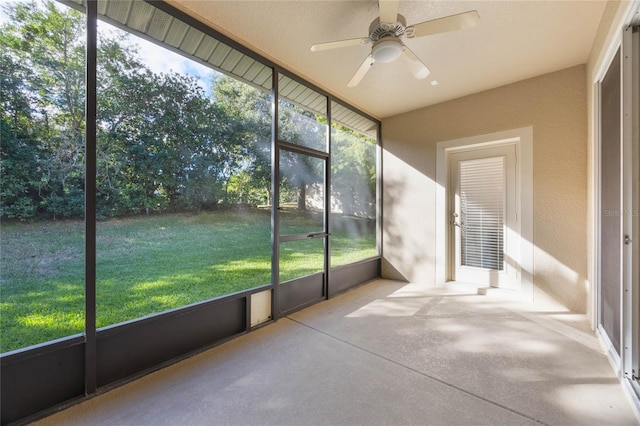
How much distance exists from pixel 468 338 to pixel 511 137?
2.53m

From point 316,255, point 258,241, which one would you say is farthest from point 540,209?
point 258,241

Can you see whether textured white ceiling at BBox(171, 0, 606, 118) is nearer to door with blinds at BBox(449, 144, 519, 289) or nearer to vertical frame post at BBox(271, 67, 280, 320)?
vertical frame post at BBox(271, 67, 280, 320)

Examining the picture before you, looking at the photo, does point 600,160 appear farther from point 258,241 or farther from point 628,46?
point 258,241

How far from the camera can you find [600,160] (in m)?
2.40

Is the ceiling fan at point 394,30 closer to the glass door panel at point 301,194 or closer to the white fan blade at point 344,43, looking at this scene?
the white fan blade at point 344,43

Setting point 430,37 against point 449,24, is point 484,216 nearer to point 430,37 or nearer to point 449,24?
point 430,37

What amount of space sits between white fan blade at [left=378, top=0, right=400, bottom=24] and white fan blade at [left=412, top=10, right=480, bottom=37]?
0.16m

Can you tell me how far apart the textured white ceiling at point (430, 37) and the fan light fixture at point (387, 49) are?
0.35 metres

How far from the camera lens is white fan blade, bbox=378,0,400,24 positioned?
1.62 m

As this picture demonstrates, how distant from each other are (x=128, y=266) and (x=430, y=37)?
3.14 m

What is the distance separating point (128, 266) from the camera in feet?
6.41

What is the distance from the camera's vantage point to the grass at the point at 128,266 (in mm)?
1554

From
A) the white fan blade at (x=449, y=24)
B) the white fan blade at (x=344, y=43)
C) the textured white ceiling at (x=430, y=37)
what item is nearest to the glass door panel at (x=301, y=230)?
the textured white ceiling at (x=430, y=37)

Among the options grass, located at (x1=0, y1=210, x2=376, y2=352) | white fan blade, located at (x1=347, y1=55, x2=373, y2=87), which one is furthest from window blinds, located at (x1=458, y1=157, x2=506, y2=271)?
grass, located at (x1=0, y1=210, x2=376, y2=352)
